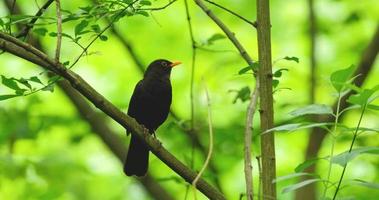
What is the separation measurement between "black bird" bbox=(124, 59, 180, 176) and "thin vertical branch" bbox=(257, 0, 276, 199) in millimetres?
2457

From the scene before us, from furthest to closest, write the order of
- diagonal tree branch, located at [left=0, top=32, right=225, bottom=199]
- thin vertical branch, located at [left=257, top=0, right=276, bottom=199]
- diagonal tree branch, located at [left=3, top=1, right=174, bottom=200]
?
diagonal tree branch, located at [left=3, top=1, right=174, bottom=200], thin vertical branch, located at [left=257, top=0, right=276, bottom=199], diagonal tree branch, located at [left=0, top=32, right=225, bottom=199]

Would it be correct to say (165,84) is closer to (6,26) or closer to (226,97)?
(226,97)

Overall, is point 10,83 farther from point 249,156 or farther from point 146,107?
point 146,107

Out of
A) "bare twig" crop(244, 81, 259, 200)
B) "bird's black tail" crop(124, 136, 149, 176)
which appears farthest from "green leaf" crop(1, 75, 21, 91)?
"bird's black tail" crop(124, 136, 149, 176)

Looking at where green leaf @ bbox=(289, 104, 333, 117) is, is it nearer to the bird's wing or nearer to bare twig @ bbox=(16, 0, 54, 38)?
bare twig @ bbox=(16, 0, 54, 38)

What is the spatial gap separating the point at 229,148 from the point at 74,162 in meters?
1.60

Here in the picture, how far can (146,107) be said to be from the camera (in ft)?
18.1

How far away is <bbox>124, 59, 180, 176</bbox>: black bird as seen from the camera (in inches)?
212

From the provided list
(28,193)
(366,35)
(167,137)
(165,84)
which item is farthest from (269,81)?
(366,35)

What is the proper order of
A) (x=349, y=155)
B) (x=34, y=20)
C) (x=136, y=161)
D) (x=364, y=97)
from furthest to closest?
(x=136, y=161), (x=34, y=20), (x=364, y=97), (x=349, y=155)

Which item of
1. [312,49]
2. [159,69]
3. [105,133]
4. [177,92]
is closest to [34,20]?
[159,69]

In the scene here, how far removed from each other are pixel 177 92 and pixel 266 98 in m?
5.73

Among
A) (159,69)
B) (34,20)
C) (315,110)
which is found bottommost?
(34,20)

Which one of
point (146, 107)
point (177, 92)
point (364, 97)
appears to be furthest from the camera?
point (177, 92)
